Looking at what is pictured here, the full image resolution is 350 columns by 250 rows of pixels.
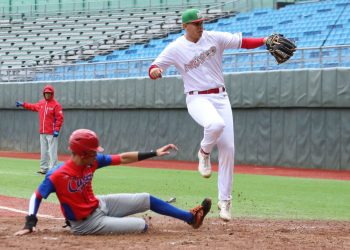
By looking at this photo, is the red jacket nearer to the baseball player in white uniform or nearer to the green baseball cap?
the baseball player in white uniform

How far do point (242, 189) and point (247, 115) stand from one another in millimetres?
8583

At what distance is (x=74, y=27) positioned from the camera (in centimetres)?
3759

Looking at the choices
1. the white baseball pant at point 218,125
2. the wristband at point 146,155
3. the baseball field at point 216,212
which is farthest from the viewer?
the white baseball pant at point 218,125

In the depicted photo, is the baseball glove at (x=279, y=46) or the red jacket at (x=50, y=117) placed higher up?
the baseball glove at (x=279, y=46)

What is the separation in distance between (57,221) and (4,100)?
23.6 metres

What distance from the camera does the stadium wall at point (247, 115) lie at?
2077cm

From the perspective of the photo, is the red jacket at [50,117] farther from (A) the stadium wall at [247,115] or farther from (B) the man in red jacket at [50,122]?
(A) the stadium wall at [247,115]

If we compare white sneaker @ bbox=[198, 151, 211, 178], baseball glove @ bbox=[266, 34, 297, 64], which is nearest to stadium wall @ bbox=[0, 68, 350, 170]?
baseball glove @ bbox=[266, 34, 297, 64]

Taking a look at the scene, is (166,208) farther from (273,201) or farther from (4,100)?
(4,100)

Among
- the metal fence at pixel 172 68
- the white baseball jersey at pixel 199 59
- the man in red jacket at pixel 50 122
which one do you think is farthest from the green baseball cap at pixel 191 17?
the metal fence at pixel 172 68

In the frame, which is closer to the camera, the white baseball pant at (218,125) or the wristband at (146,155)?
the wristband at (146,155)

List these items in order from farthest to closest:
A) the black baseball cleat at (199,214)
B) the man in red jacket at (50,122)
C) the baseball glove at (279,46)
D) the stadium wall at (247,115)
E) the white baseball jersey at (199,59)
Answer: the stadium wall at (247,115) → the man in red jacket at (50,122) → the baseball glove at (279,46) → the white baseball jersey at (199,59) → the black baseball cleat at (199,214)

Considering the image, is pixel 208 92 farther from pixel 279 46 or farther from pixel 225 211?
pixel 225 211

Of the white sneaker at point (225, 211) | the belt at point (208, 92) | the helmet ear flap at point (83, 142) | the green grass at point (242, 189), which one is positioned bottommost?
the green grass at point (242, 189)
